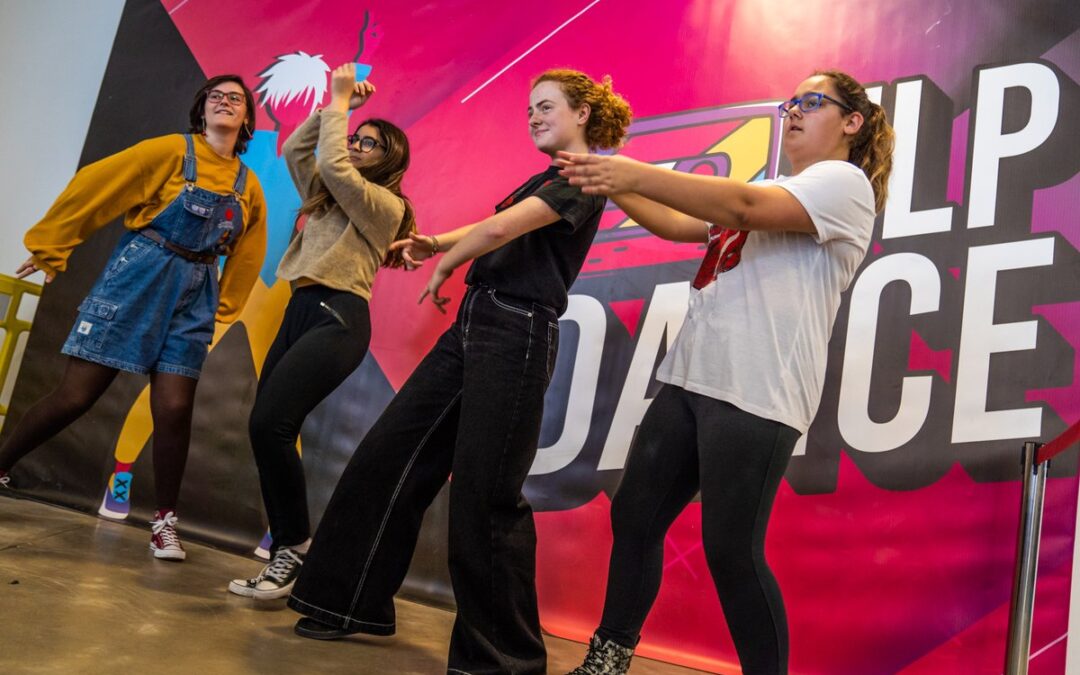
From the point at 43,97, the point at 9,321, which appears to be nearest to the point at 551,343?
the point at 9,321

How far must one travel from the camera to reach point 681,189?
1338mm

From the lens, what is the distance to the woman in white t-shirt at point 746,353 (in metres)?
1.37

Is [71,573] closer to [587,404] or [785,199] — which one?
[587,404]

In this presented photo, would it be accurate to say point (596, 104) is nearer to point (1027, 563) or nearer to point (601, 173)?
point (601, 173)

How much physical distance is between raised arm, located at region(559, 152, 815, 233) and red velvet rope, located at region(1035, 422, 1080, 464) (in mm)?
648

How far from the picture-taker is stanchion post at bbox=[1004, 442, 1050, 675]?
1.86 m

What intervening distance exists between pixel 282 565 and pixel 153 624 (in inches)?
16.5

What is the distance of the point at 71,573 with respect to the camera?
6.95 feet

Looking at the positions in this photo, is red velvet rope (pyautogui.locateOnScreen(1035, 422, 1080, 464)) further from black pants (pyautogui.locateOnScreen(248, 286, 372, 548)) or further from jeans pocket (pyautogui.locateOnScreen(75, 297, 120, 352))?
jeans pocket (pyautogui.locateOnScreen(75, 297, 120, 352))

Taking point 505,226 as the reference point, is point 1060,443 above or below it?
below

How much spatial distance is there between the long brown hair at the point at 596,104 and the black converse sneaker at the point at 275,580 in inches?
49.9

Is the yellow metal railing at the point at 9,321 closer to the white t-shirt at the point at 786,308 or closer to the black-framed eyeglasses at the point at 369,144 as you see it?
the black-framed eyeglasses at the point at 369,144

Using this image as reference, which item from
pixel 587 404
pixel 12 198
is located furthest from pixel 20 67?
pixel 587 404

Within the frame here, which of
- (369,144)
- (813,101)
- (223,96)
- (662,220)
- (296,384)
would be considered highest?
(223,96)
